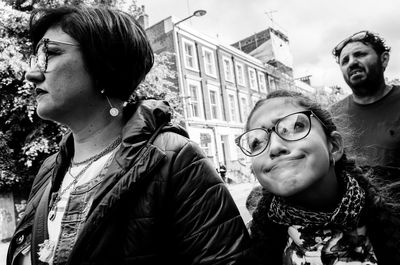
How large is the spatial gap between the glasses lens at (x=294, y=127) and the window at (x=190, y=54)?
17.1m

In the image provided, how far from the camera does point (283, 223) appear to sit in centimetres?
130

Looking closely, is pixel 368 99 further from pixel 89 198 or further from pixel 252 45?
pixel 252 45

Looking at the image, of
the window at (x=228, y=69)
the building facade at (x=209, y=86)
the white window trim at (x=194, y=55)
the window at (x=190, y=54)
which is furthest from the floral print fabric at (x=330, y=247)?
the window at (x=228, y=69)

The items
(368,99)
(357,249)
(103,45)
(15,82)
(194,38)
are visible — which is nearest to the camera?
(357,249)

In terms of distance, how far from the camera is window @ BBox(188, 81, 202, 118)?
701 inches

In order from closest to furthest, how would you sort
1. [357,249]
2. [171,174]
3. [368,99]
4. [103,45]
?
[357,249], [171,174], [103,45], [368,99]

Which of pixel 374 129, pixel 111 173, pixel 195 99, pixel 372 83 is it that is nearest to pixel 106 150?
pixel 111 173

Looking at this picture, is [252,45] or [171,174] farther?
[252,45]

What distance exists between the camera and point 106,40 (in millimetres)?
1558

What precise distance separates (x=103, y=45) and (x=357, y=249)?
1.40m

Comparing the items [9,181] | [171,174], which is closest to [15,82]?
[9,181]

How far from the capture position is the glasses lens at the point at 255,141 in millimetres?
1302

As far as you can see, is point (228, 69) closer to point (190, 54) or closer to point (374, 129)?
point (190, 54)

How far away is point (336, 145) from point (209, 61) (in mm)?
19227
